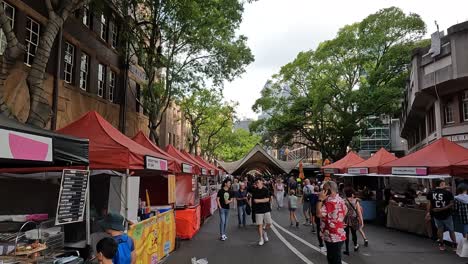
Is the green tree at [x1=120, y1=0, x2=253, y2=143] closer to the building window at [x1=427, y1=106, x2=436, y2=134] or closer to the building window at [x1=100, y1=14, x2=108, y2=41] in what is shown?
the building window at [x1=100, y1=14, x2=108, y2=41]

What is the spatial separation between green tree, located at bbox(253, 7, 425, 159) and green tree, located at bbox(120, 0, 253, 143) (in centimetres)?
1501

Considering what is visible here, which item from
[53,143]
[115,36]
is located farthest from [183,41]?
[53,143]

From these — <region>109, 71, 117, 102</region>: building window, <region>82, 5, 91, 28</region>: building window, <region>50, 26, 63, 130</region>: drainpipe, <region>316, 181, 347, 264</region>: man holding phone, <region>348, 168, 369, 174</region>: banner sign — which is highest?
<region>82, 5, 91, 28</region>: building window

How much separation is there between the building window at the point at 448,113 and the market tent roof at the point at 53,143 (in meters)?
22.6

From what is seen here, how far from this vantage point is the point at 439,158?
47.0ft

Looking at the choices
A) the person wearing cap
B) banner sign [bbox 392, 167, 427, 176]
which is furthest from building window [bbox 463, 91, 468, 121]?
the person wearing cap

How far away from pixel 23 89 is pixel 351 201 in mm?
11299

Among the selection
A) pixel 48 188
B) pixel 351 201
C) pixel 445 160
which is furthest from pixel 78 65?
pixel 445 160

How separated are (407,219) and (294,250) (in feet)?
20.8

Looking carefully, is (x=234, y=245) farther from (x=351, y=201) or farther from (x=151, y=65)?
(x=151, y=65)

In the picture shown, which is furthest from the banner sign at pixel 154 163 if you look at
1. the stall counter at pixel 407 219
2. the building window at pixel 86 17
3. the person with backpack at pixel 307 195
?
the building window at pixel 86 17

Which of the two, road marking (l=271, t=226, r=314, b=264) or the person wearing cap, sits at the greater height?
the person wearing cap

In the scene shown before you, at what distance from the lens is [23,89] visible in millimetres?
14461

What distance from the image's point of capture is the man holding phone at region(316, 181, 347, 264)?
6971mm
